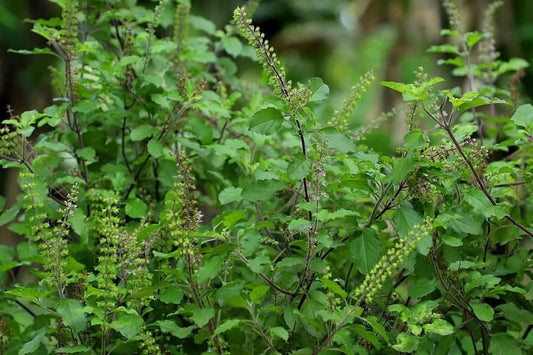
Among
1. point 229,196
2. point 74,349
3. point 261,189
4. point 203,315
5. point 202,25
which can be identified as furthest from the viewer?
point 202,25

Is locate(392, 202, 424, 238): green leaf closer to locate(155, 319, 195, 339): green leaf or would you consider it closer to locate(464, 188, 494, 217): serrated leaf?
locate(464, 188, 494, 217): serrated leaf

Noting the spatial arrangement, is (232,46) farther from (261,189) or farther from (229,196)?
(261,189)

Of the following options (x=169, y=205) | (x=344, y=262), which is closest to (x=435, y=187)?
(x=344, y=262)

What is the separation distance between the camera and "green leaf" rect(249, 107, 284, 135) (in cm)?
169

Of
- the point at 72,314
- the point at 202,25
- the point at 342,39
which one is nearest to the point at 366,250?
the point at 72,314

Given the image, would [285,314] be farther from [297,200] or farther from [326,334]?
[297,200]

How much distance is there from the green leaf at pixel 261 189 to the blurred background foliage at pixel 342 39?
1161 millimetres

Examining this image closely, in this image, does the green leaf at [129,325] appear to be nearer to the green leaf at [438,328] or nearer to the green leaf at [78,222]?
the green leaf at [78,222]

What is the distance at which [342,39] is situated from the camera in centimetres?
1305

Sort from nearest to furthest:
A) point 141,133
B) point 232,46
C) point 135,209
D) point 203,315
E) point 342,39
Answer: point 203,315, point 135,209, point 141,133, point 232,46, point 342,39

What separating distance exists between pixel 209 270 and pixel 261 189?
28 cm

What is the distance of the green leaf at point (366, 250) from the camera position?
173cm

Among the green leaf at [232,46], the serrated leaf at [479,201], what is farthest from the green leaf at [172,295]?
the green leaf at [232,46]

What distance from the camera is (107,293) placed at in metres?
1.70
